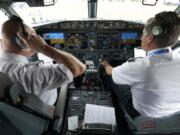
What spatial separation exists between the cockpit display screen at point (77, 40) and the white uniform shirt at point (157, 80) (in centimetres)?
100

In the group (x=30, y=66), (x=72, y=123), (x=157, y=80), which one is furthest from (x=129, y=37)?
(x=30, y=66)

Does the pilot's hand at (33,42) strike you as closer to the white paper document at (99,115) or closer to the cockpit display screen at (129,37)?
the white paper document at (99,115)

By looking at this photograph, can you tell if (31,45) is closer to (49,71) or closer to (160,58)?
(49,71)

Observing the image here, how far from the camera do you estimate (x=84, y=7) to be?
214 cm

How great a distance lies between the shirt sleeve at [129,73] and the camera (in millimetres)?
884

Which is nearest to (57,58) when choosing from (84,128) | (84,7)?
(84,128)

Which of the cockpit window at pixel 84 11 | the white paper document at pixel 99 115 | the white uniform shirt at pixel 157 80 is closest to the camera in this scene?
the white uniform shirt at pixel 157 80

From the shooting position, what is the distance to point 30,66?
2.47ft

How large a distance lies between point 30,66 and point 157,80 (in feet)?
2.63

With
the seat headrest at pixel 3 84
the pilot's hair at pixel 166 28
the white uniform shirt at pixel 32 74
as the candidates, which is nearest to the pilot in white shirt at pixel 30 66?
the white uniform shirt at pixel 32 74

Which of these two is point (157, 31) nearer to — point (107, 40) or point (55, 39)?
point (107, 40)

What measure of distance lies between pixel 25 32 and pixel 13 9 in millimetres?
1212

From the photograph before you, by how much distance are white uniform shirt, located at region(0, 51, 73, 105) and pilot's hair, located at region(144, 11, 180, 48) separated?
2.17 feet

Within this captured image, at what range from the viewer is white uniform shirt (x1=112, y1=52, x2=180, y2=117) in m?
0.82
